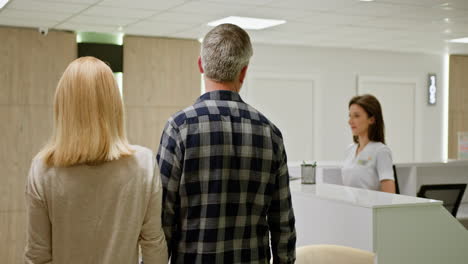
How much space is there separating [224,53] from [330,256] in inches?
44.6

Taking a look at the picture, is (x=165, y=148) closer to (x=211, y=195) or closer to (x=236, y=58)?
(x=211, y=195)

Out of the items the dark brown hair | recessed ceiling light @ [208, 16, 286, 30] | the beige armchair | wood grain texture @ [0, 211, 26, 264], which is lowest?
wood grain texture @ [0, 211, 26, 264]

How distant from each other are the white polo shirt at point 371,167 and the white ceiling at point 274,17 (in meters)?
1.96

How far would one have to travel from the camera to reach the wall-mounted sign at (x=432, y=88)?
10.3m

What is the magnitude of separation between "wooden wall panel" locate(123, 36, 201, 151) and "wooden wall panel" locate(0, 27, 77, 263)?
0.91 metres

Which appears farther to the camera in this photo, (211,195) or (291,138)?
(291,138)

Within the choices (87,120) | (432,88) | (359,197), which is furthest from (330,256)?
(432,88)

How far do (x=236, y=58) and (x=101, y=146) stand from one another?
0.52 m

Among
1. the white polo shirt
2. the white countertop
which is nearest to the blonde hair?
the white countertop

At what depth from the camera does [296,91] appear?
9.30 metres

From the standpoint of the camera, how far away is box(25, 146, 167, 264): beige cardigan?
1914mm

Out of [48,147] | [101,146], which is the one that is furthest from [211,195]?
[48,147]

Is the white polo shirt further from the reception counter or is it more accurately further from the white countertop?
the reception counter

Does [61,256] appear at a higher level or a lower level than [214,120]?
lower
